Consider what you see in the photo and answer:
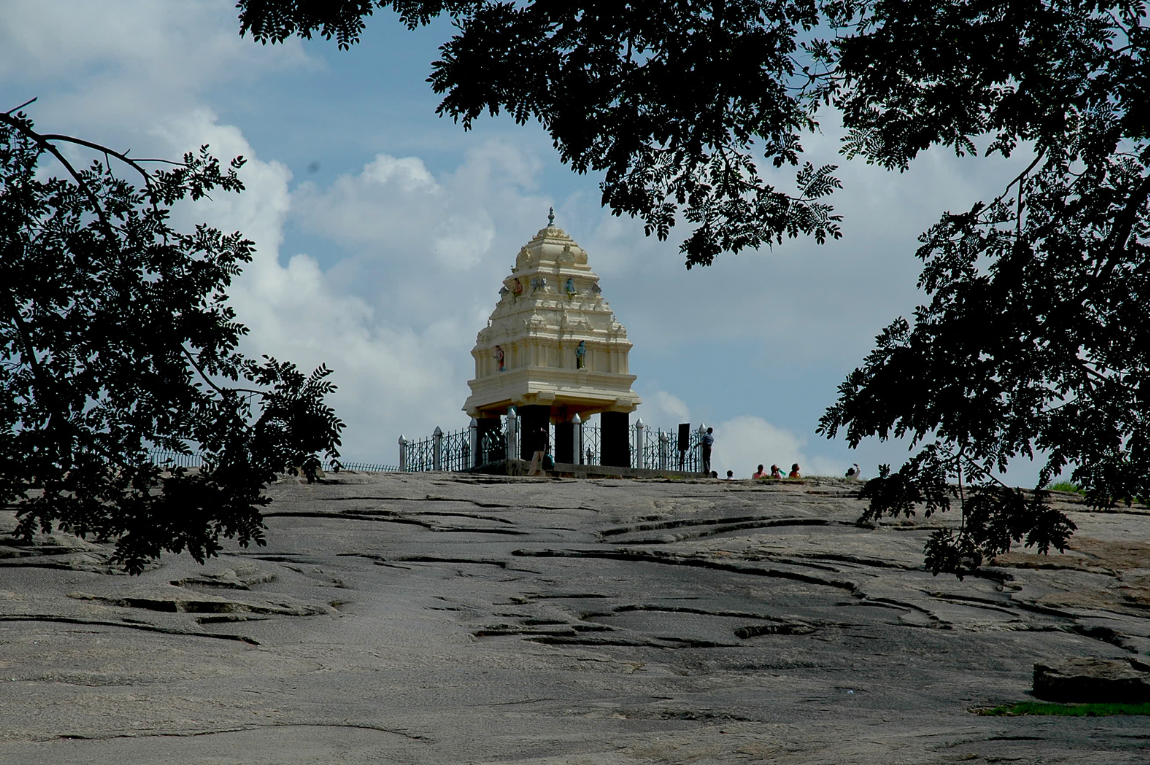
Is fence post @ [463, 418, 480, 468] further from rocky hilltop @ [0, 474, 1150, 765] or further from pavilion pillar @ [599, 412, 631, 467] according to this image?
rocky hilltop @ [0, 474, 1150, 765]

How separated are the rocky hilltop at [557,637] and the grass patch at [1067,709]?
0.34 m

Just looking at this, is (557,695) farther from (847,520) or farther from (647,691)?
(847,520)

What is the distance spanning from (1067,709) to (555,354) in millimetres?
24715

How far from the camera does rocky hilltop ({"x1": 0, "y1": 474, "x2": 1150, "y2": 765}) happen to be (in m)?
7.28

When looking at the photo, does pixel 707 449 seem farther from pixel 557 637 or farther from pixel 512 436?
pixel 557 637

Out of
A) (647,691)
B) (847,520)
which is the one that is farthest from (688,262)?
(847,520)

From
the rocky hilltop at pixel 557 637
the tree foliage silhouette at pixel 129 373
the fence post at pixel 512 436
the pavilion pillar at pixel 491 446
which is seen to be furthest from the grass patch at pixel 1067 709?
the pavilion pillar at pixel 491 446

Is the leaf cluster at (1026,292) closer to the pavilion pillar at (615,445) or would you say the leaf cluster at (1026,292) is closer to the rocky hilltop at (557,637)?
the rocky hilltop at (557,637)

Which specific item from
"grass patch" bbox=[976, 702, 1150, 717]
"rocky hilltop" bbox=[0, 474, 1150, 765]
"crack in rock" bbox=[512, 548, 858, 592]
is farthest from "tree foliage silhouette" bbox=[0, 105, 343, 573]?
"crack in rock" bbox=[512, 548, 858, 592]

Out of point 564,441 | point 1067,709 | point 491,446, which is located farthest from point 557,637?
point 564,441

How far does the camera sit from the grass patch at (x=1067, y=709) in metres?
8.71

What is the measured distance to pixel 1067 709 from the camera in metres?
9.12

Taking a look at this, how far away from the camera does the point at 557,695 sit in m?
9.12

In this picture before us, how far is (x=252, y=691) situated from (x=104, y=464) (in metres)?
1.89
